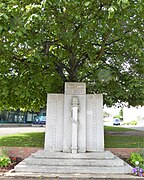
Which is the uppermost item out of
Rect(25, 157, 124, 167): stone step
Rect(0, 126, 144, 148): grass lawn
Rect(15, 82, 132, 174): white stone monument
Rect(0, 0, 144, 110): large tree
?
Rect(0, 0, 144, 110): large tree

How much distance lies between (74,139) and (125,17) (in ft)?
15.4

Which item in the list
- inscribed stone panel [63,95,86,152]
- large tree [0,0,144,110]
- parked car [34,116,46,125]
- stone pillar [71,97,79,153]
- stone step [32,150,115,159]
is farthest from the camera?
parked car [34,116,46,125]

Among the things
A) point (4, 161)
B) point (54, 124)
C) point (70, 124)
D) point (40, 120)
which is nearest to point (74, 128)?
point (70, 124)

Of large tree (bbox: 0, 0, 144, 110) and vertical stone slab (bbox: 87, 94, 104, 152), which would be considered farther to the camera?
vertical stone slab (bbox: 87, 94, 104, 152)

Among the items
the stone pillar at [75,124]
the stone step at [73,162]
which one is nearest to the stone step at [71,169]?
the stone step at [73,162]

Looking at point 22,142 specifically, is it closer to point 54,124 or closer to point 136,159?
point 54,124

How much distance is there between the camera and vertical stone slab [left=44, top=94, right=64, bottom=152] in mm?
7930

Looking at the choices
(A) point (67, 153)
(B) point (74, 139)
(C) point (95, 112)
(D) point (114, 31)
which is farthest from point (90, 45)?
(A) point (67, 153)

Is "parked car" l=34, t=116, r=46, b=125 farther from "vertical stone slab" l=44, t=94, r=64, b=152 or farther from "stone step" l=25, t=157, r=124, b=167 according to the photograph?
"stone step" l=25, t=157, r=124, b=167

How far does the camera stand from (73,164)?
6.45m

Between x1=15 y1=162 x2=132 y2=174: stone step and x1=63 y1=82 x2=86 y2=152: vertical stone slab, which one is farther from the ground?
x1=63 y1=82 x2=86 y2=152: vertical stone slab

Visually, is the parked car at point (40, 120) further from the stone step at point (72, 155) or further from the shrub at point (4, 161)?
the shrub at point (4, 161)

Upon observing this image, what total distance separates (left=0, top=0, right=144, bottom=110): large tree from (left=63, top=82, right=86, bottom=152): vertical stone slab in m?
0.98

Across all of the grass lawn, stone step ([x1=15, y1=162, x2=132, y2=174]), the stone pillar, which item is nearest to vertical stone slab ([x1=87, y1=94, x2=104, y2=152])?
the stone pillar
